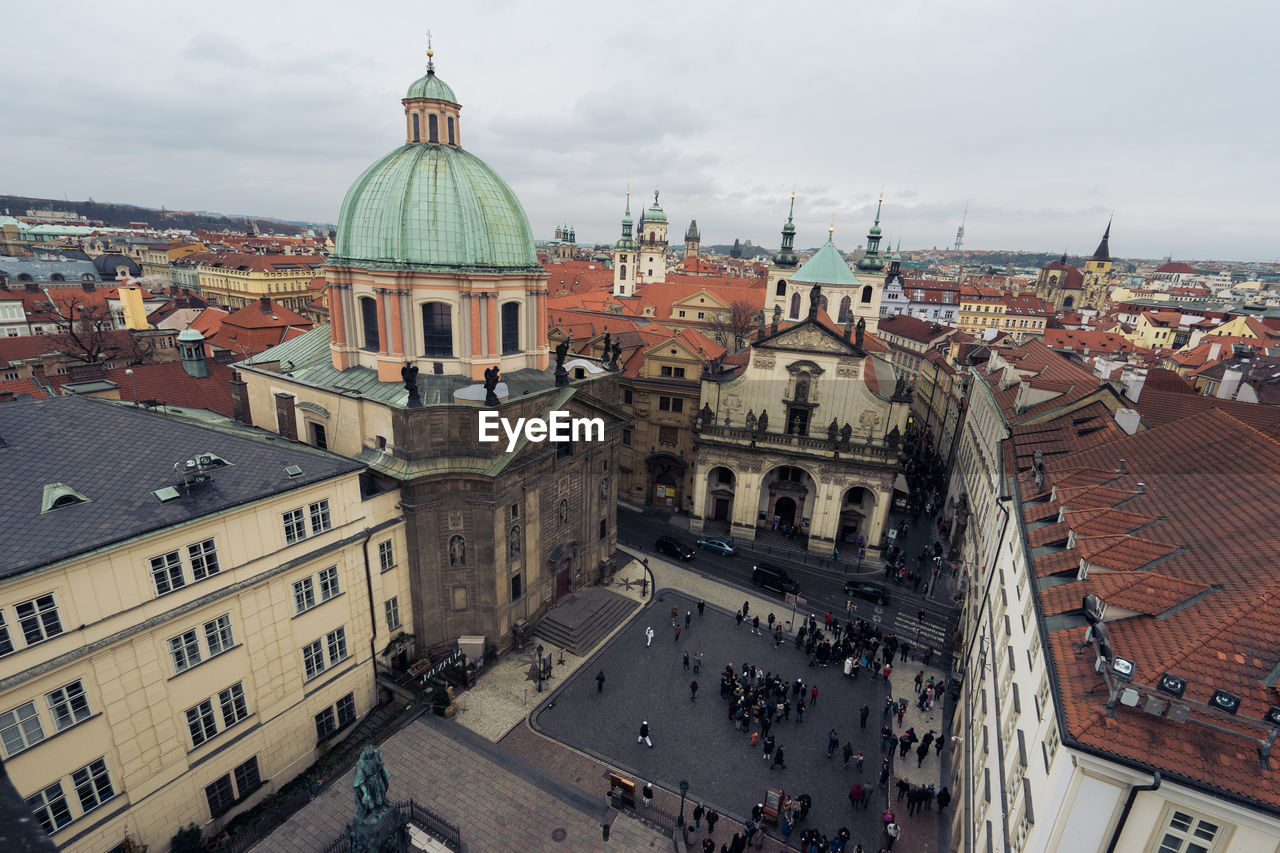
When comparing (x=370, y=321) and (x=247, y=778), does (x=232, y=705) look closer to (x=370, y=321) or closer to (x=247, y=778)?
(x=247, y=778)

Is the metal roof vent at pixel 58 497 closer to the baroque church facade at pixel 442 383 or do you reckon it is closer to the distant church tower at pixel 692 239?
the baroque church facade at pixel 442 383

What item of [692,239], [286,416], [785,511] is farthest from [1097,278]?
[286,416]

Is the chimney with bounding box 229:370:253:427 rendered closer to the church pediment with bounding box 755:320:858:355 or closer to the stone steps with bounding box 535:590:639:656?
the stone steps with bounding box 535:590:639:656

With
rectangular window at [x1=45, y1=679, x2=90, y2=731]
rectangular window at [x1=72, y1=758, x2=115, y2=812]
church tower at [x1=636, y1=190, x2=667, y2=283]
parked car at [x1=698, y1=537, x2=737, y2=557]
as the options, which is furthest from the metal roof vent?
church tower at [x1=636, y1=190, x2=667, y2=283]

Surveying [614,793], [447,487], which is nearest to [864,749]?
[614,793]

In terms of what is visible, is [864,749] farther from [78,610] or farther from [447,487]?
[78,610]

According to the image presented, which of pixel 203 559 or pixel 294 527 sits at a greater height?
pixel 203 559
